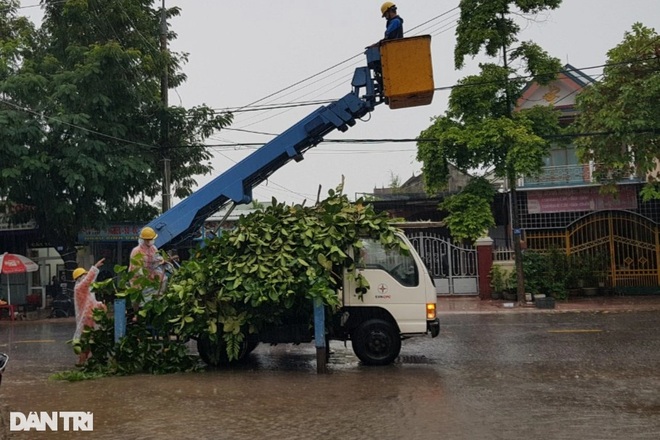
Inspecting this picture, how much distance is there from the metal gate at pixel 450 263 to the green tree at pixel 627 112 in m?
5.33

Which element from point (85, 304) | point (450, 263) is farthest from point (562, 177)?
point (85, 304)

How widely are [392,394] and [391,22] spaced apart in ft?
19.0

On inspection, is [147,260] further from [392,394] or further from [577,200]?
[577,200]

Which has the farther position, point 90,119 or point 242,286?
point 90,119

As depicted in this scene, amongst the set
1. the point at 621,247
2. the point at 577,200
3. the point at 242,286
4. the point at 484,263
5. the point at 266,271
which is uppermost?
the point at 577,200

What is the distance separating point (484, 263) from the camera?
24.0m

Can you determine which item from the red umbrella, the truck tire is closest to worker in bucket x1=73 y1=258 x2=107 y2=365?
the truck tire

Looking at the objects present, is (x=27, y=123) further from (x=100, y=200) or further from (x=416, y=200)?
(x=416, y=200)

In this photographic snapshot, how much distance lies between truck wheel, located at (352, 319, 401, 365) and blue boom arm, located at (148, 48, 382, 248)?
316 cm

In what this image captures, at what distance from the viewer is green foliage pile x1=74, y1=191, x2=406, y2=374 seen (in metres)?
10.1

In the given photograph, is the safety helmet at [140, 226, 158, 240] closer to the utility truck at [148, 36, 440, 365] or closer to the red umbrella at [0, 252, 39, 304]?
the utility truck at [148, 36, 440, 365]

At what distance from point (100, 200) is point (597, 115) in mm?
15907

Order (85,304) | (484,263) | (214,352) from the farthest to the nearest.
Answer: (484,263), (85,304), (214,352)

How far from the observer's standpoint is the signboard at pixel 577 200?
80.9 feet
